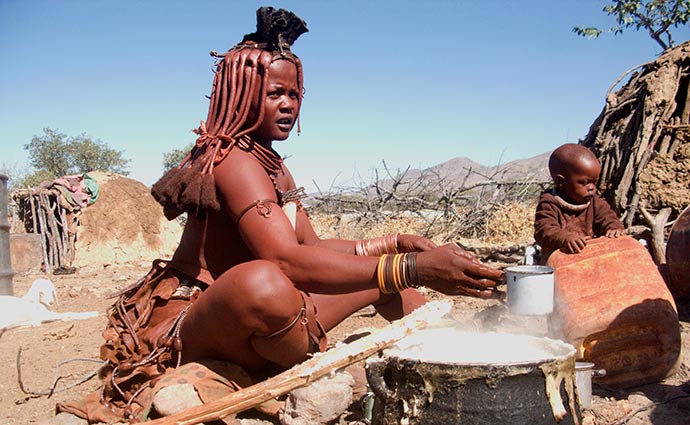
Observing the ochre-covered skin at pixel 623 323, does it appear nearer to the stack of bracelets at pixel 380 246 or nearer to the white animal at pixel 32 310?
the stack of bracelets at pixel 380 246

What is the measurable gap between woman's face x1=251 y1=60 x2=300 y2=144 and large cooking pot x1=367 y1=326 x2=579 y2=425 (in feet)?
4.38

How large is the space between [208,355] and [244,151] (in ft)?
2.96

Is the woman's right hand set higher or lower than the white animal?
higher

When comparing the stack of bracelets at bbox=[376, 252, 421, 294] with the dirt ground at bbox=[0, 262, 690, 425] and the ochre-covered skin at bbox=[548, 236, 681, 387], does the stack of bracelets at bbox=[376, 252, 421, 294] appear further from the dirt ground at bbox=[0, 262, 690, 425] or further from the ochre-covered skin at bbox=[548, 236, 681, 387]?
the ochre-covered skin at bbox=[548, 236, 681, 387]

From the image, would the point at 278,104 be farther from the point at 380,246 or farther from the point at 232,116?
the point at 380,246

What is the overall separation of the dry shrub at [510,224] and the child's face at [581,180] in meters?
3.92

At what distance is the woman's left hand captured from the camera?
271 centimetres

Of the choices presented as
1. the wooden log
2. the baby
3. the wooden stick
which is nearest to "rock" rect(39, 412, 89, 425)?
the wooden stick

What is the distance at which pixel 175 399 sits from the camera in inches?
89.0

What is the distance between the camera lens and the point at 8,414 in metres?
2.96

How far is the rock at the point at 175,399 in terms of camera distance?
7.38 ft

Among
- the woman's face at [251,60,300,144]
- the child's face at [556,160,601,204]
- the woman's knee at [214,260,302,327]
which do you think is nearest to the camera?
the woman's knee at [214,260,302,327]

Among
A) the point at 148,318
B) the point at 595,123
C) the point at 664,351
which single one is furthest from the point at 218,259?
the point at 595,123

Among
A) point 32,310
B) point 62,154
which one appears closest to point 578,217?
point 32,310
